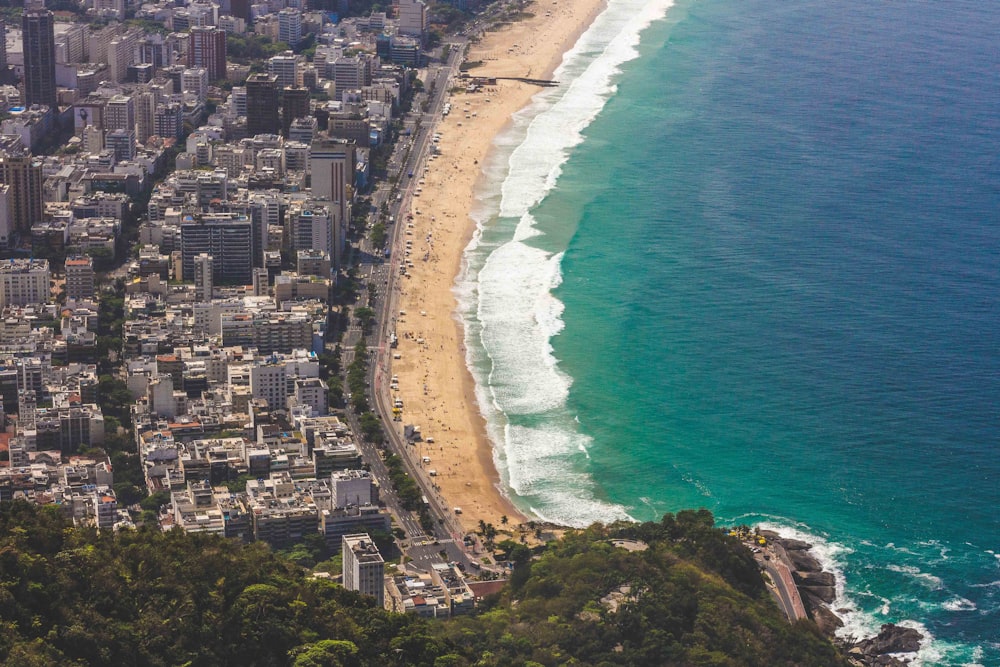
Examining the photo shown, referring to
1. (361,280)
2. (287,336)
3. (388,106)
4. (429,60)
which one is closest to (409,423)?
(287,336)

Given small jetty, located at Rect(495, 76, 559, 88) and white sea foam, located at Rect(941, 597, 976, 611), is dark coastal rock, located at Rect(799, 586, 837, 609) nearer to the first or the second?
white sea foam, located at Rect(941, 597, 976, 611)

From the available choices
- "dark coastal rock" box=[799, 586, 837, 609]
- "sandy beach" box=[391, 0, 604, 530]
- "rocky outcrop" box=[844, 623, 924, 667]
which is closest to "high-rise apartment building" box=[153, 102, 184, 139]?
"sandy beach" box=[391, 0, 604, 530]

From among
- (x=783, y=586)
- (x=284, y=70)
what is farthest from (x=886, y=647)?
(x=284, y=70)

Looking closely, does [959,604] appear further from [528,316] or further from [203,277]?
[203,277]

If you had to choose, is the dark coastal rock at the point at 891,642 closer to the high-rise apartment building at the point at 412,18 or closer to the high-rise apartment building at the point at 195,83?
the high-rise apartment building at the point at 195,83

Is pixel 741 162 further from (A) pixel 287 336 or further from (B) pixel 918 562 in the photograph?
(B) pixel 918 562

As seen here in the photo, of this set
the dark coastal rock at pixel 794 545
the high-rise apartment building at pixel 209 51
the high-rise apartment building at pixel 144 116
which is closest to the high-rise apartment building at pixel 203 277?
the high-rise apartment building at pixel 144 116

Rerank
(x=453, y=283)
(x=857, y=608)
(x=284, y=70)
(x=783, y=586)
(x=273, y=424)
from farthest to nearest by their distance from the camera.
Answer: (x=284, y=70) < (x=453, y=283) < (x=273, y=424) < (x=857, y=608) < (x=783, y=586)
